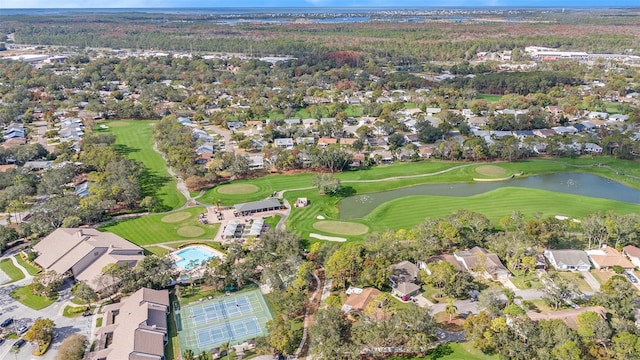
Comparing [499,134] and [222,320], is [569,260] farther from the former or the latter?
[499,134]

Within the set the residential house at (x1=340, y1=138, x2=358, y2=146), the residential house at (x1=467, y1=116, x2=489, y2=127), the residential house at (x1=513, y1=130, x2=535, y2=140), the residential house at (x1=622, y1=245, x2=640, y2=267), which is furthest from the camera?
the residential house at (x1=467, y1=116, x2=489, y2=127)

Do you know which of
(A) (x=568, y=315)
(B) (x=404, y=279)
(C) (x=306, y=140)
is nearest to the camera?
(A) (x=568, y=315)

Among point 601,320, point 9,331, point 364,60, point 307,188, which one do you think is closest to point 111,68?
point 364,60

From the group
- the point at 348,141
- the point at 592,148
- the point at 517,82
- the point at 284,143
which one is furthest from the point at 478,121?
the point at 284,143

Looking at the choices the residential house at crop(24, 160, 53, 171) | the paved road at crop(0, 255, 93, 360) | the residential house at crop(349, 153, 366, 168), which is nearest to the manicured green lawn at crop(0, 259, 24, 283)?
the paved road at crop(0, 255, 93, 360)

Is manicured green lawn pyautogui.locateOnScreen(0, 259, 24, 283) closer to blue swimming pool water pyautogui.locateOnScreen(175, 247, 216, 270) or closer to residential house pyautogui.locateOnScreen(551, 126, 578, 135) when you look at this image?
blue swimming pool water pyautogui.locateOnScreen(175, 247, 216, 270)

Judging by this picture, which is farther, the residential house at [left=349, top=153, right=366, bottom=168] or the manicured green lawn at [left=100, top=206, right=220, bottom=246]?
the residential house at [left=349, top=153, right=366, bottom=168]
